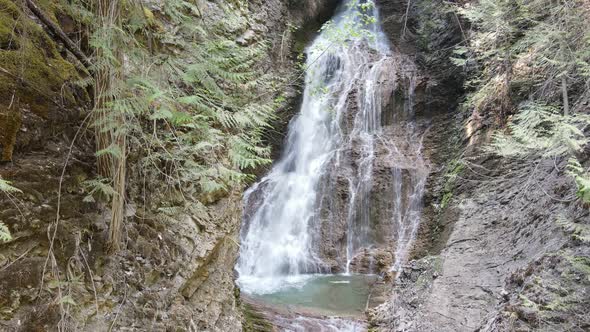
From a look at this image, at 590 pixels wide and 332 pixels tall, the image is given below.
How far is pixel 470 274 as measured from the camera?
6.75 m

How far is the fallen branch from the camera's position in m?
3.04

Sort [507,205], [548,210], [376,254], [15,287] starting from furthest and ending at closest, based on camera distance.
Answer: [376,254]
[507,205]
[548,210]
[15,287]

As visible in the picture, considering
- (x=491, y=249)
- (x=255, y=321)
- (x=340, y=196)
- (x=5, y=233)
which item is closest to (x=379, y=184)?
(x=340, y=196)

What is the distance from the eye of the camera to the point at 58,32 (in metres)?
3.17

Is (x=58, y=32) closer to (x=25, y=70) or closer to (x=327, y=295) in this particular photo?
(x=25, y=70)

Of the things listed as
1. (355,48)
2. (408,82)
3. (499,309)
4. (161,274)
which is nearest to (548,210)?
(499,309)

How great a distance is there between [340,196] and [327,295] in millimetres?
3893

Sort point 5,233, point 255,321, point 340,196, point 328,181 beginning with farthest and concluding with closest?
1. point 328,181
2. point 340,196
3. point 255,321
4. point 5,233

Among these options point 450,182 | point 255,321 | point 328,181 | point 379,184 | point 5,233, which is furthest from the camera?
point 328,181

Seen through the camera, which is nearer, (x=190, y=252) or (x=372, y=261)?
(x=190, y=252)

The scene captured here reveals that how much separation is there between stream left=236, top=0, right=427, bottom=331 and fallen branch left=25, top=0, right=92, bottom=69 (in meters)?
5.88

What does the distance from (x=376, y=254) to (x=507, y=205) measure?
13.7 ft

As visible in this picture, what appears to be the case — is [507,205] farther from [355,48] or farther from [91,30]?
[355,48]

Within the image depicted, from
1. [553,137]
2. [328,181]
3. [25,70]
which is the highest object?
[25,70]
